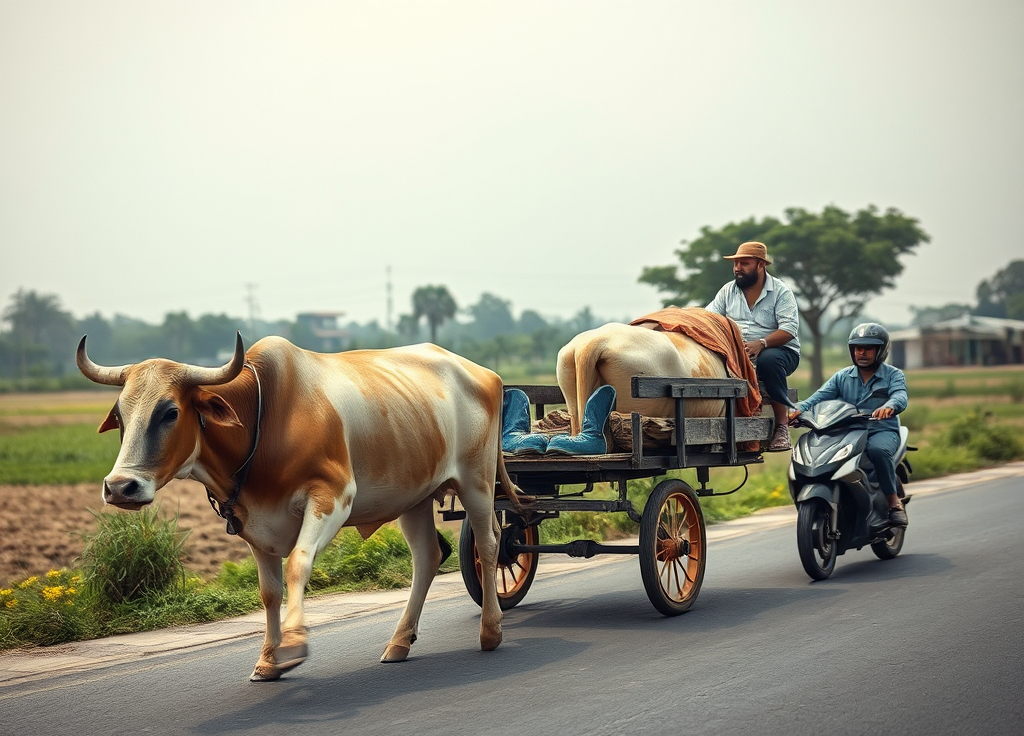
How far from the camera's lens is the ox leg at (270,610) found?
6531mm

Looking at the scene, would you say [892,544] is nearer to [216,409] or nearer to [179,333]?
[216,409]

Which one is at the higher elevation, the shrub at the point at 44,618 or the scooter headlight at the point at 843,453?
the scooter headlight at the point at 843,453

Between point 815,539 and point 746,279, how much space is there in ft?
7.71

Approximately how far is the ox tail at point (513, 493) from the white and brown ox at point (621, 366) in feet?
2.78

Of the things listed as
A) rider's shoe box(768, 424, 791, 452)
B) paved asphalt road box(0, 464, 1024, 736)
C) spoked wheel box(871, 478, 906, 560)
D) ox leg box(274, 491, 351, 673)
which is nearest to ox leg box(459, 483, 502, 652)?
paved asphalt road box(0, 464, 1024, 736)

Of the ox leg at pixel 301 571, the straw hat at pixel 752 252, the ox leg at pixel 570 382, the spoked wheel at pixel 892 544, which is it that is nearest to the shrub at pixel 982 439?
the spoked wheel at pixel 892 544

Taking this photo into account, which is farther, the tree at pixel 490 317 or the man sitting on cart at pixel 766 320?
the tree at pixel 490 317

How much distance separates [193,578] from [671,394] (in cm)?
428

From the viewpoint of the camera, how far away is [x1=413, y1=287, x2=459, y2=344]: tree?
111206 mm

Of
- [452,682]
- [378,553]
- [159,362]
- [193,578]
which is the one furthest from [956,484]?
[159,362]

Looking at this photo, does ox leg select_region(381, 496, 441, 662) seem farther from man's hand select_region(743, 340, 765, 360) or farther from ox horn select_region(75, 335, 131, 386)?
man's hand select_region(743, 340, 765, 360)

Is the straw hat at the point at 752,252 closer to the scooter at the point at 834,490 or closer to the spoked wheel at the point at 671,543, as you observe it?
the scooter at the point at 834,490

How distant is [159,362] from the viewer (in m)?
6.11

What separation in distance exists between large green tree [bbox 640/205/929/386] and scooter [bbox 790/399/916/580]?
148 ft
